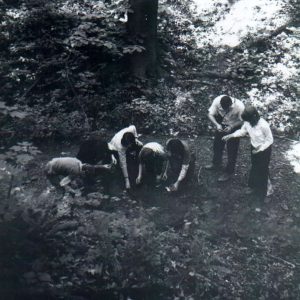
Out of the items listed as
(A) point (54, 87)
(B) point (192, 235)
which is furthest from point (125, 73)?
(B) point (192, 235)

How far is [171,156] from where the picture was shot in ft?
22.4

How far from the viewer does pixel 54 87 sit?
367 inches

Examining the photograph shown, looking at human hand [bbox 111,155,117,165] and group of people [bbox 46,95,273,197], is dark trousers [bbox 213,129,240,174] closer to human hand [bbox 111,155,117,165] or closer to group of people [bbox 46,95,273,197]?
Result: group of people [bbox 46,95,273,197]

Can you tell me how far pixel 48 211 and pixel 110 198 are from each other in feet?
6.64

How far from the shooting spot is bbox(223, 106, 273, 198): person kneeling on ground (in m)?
6.35

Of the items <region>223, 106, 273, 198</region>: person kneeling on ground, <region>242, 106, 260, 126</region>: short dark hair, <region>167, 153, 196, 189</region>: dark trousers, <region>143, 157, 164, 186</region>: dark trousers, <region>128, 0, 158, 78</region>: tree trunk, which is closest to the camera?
<region>242, 106, 260, 126</region>: short dark hair

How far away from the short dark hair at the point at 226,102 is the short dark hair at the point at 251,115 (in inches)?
27.1

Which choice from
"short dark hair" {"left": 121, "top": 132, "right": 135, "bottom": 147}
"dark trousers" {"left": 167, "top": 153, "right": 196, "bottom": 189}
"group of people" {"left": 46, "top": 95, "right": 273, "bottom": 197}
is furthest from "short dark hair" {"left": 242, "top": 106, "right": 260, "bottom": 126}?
"short dark hair" {"left": 121, "top": 132, "right": 135, "bottom": 147}

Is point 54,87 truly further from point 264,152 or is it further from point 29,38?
point 264,152

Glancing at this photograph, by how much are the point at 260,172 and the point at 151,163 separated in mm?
1915

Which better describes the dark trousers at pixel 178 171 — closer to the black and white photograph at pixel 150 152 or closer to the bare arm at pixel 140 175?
the black and white photograph at pixel 150 152

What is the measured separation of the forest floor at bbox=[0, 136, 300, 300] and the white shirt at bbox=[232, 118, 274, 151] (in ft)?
3.28

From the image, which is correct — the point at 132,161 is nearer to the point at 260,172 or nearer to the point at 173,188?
the point at 173,188

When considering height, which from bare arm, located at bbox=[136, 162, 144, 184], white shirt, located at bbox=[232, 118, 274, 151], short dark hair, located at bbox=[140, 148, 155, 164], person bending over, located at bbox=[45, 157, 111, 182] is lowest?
bare arm, located at bbox=[136, 162, 144, 184]
